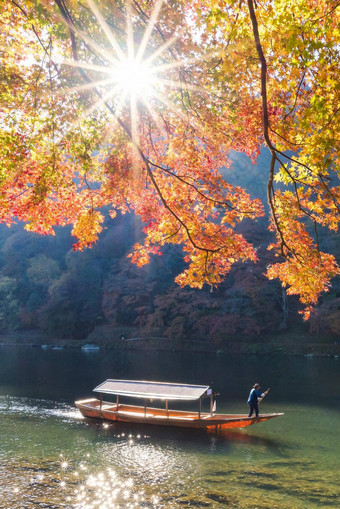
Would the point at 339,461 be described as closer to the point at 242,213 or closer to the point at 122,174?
the point at 242,213

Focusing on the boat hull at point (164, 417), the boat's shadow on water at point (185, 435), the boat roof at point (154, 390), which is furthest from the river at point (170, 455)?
the boat roof at point (154, 390)

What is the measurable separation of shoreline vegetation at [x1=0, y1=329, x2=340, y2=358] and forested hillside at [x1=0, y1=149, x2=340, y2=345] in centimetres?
53

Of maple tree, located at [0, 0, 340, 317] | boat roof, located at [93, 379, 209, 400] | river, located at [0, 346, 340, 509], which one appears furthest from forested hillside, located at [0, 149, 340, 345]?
maple tree, located at [0, 0, 340, 317]

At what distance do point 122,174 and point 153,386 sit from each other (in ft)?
28.7

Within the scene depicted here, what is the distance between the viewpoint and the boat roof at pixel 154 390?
12828 millimetres

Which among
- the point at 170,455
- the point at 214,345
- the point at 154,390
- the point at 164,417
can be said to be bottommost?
the point at 170,455

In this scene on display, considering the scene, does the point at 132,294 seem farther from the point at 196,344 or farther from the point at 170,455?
the point at 170,455

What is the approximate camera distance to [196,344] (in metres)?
31.9

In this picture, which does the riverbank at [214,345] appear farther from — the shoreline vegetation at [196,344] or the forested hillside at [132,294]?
the forested hillside at [132,294]

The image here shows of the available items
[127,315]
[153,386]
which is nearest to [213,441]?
[153,386]

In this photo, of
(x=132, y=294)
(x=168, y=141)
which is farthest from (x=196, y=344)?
(x=168, y=141)

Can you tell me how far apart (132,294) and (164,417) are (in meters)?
23.2

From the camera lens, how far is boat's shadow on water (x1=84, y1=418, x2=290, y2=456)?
1141cm

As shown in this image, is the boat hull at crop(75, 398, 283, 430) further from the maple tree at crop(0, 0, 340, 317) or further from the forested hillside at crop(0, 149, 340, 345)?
the forested hillside at crop(0, 149, 340, 345)
